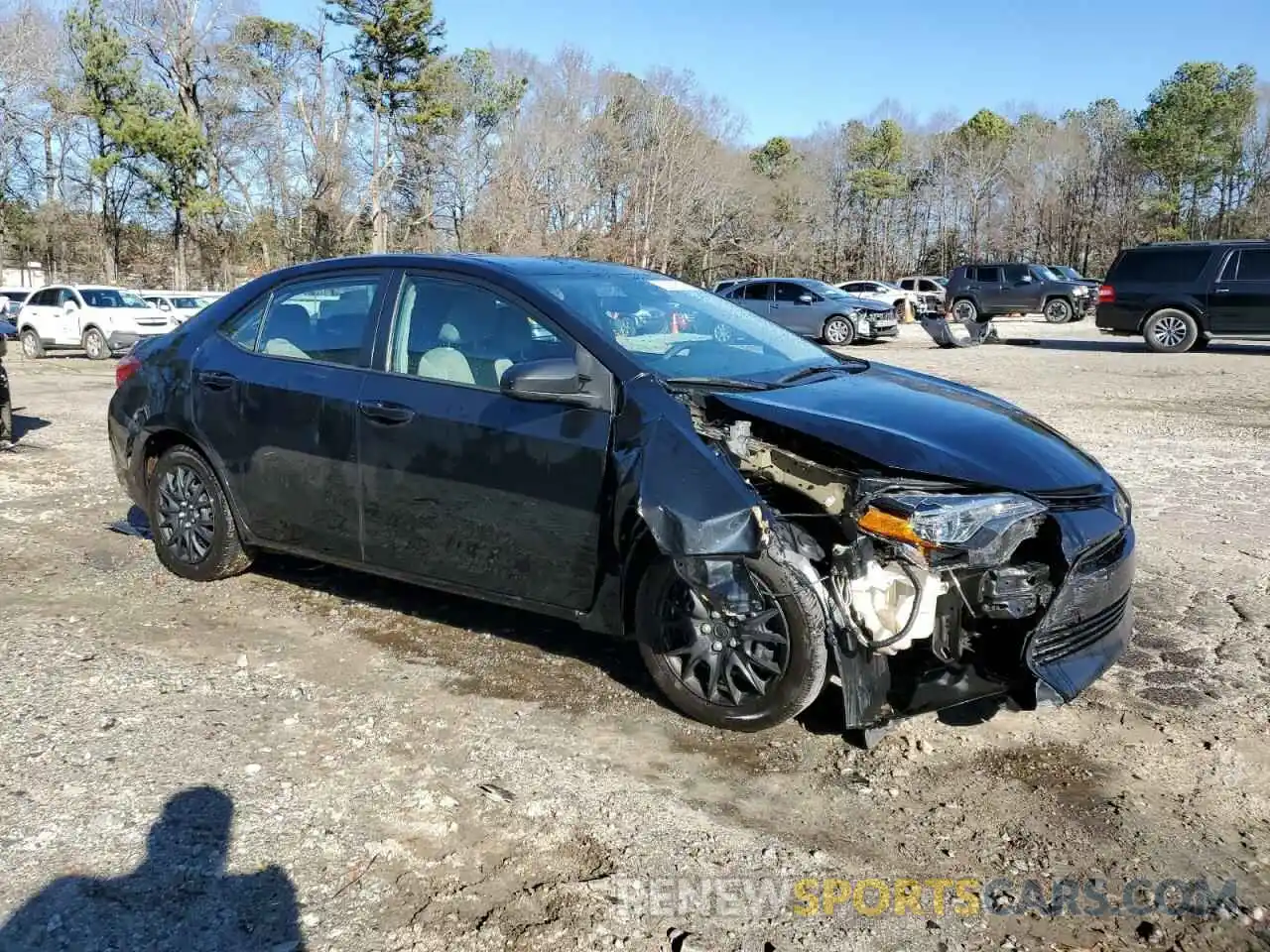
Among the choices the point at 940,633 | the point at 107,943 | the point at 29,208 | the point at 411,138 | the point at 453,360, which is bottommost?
the point at 107,943

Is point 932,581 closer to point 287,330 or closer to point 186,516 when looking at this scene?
point 287,330

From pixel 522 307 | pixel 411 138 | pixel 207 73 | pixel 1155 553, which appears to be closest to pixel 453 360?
pixel 522 307

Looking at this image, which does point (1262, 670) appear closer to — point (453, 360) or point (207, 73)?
point (453, 360)

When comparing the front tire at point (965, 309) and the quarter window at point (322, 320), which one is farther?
the front tire at point (965, 309)

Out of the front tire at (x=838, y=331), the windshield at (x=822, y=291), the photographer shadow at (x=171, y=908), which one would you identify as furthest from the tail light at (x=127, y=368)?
the windshield at (x=822, y=291)

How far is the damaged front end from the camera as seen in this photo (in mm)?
3252

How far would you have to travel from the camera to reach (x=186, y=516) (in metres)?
5.20

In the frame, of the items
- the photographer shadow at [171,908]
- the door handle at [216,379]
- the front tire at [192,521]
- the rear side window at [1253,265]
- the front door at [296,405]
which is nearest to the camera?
the photographer shadow at [171,908]

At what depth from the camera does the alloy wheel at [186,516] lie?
16.8 feet

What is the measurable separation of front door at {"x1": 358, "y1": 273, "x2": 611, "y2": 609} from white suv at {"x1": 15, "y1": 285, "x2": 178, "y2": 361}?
18.7 meters

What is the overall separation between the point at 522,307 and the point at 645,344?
0.54 m

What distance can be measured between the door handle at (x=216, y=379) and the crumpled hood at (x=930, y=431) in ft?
8.21

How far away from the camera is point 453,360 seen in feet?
13.9

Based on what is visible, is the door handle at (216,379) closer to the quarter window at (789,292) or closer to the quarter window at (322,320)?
the quarter window at (322,320)
